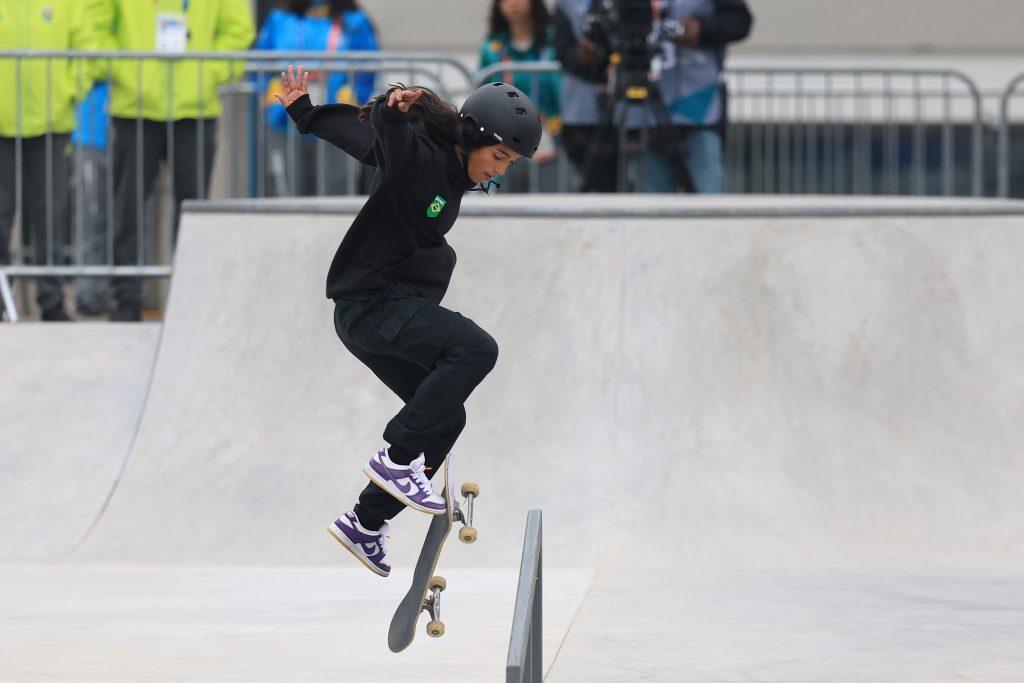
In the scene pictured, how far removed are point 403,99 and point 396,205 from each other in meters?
0.39

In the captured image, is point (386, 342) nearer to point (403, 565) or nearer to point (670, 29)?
point (403, 565)

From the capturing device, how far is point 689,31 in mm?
Answer: 10203

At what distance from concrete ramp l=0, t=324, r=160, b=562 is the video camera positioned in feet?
11.2

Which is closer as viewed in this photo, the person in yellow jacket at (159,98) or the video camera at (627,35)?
the video camera at (627,35)

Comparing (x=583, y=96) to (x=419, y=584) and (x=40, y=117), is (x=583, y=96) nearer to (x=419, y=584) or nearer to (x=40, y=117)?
(x=40, y=117)

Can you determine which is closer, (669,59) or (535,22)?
(669,59)

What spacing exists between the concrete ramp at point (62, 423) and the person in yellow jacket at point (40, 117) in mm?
687

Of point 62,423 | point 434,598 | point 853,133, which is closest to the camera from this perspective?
point 434,598

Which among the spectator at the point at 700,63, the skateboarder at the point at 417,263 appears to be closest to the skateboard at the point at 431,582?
the skateboarder at the point at 417,263

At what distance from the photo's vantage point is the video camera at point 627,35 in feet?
32.8

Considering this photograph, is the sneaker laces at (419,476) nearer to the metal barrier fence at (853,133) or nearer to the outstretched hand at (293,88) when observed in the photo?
the outstretched hand at (293,88)

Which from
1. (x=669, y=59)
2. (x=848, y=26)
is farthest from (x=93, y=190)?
(x=848, y=26)

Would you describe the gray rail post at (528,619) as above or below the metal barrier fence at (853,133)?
below

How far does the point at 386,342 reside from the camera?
4.91 meters
